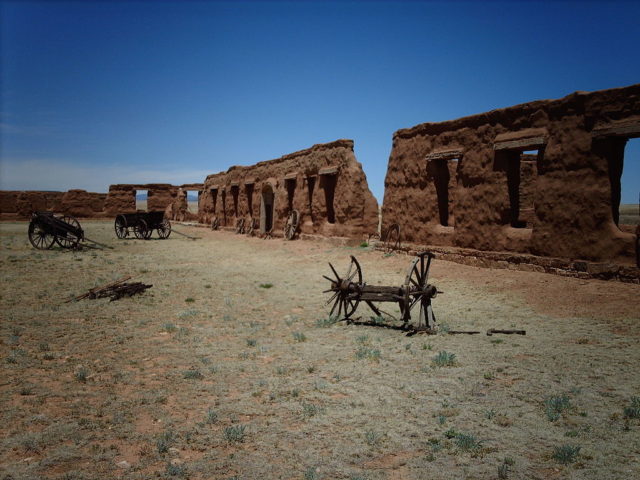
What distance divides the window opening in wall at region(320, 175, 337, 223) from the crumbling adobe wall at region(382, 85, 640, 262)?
423 cm

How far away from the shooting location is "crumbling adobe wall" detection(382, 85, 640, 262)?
8234 mm

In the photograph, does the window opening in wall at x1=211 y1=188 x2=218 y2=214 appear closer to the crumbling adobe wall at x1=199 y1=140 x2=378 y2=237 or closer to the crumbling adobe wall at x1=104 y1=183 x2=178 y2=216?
the crumbling adobe wall at x1=199 y1=140 x2=378 y2=237

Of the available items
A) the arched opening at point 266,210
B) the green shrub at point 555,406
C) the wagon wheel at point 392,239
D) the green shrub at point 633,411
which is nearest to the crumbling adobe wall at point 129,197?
the arched opening at point 266,210

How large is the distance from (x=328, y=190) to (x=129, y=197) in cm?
2753

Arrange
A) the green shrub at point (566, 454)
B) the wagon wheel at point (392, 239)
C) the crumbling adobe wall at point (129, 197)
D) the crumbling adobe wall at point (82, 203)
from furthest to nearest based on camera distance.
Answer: the crumbling adobe wall at point (129, 197) < the crumbling adobe wall at point (82, 203) < the wagon wheel at point (392, 239) < the green shrub at point (566, 454)

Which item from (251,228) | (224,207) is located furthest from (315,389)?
(224,207)

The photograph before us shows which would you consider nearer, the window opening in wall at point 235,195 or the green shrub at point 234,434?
the green shrub at point 234,434

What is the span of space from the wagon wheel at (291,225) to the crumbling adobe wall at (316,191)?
0.76 ft

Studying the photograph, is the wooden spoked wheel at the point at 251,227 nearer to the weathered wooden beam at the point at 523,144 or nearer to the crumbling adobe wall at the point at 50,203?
the weathered wooden beam at the point at 523,144

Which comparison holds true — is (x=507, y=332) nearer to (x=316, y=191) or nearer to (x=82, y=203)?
(x=316, y=191)

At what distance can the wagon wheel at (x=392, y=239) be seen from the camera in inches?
522

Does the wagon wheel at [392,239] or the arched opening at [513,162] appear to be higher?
the arched opening at [513,162]

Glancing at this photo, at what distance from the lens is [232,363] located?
5051mm

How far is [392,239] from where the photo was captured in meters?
13.8
